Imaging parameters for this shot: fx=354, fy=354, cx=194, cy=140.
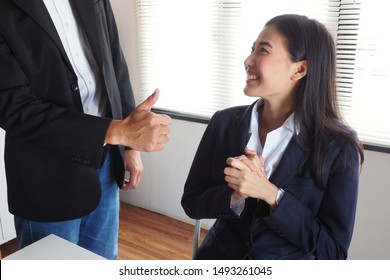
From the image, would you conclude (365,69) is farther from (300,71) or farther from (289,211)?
(289,211)

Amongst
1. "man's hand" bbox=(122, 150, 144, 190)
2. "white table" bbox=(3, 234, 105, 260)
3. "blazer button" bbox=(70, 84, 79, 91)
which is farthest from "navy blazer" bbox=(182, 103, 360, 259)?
"blazer button" bbox=(70, 84, 79, 91)

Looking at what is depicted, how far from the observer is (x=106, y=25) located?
1.38m

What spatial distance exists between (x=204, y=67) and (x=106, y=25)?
1.20 metres

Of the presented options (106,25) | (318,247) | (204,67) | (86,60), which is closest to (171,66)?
(204,67)

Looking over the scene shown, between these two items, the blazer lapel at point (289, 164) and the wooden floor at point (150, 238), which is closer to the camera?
the blazer lapel at point (289, 164)

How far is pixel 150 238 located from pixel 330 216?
1.73m

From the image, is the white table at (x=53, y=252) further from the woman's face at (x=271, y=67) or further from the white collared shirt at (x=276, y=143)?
the woman's face at (x=271, y=67)

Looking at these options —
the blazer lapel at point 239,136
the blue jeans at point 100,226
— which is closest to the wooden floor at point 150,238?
the blue jeans at point 100,226

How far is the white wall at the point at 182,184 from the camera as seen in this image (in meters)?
2.01

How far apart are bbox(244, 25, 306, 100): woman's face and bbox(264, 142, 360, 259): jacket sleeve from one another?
304mm

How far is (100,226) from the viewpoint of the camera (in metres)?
1.35

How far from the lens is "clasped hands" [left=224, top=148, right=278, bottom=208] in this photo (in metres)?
1.09

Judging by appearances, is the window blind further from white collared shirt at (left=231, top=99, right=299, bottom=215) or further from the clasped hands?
the clasped hands
